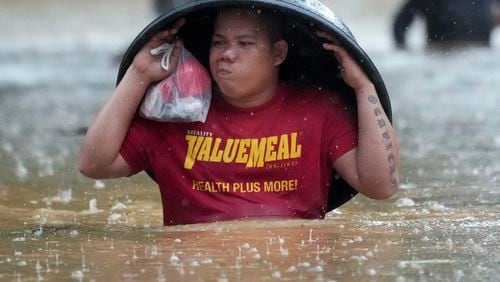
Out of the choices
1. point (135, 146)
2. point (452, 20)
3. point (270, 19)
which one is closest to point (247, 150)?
point (135, 146)

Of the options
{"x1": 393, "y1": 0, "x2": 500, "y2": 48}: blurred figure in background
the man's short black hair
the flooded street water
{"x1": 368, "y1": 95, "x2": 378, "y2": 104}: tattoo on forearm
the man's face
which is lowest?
the flooded street water

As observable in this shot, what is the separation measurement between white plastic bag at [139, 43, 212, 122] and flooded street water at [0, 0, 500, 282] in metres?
0.45

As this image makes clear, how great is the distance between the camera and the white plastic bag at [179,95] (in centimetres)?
544

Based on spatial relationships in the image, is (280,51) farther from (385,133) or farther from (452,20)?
(452,20)

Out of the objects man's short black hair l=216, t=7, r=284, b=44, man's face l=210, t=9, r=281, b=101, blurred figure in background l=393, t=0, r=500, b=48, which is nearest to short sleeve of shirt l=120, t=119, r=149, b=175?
man's face l=210, t=9, r=281, b=101

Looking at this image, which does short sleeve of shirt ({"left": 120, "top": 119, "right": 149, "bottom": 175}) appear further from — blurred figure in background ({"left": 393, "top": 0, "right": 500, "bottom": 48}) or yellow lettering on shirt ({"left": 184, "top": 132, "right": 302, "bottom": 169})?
blurred figure in background ({"left": 393, "top": 0, "right": 500, "bottom": 48})

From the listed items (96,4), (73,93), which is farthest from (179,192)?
(96,4)

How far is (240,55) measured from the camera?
17.9 feet

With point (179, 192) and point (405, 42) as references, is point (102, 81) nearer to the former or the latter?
point (405, 42)

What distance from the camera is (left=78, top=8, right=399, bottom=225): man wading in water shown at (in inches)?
214

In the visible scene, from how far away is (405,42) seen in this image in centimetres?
1767

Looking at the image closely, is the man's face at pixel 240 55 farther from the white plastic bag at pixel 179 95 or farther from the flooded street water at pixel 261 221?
the flooded street water at pixel 261 221

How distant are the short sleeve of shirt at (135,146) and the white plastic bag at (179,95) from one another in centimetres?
7

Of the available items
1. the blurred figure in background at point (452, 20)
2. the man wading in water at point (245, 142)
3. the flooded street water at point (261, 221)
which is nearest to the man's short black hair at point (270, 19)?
the man wading in water at point (245, 142)
